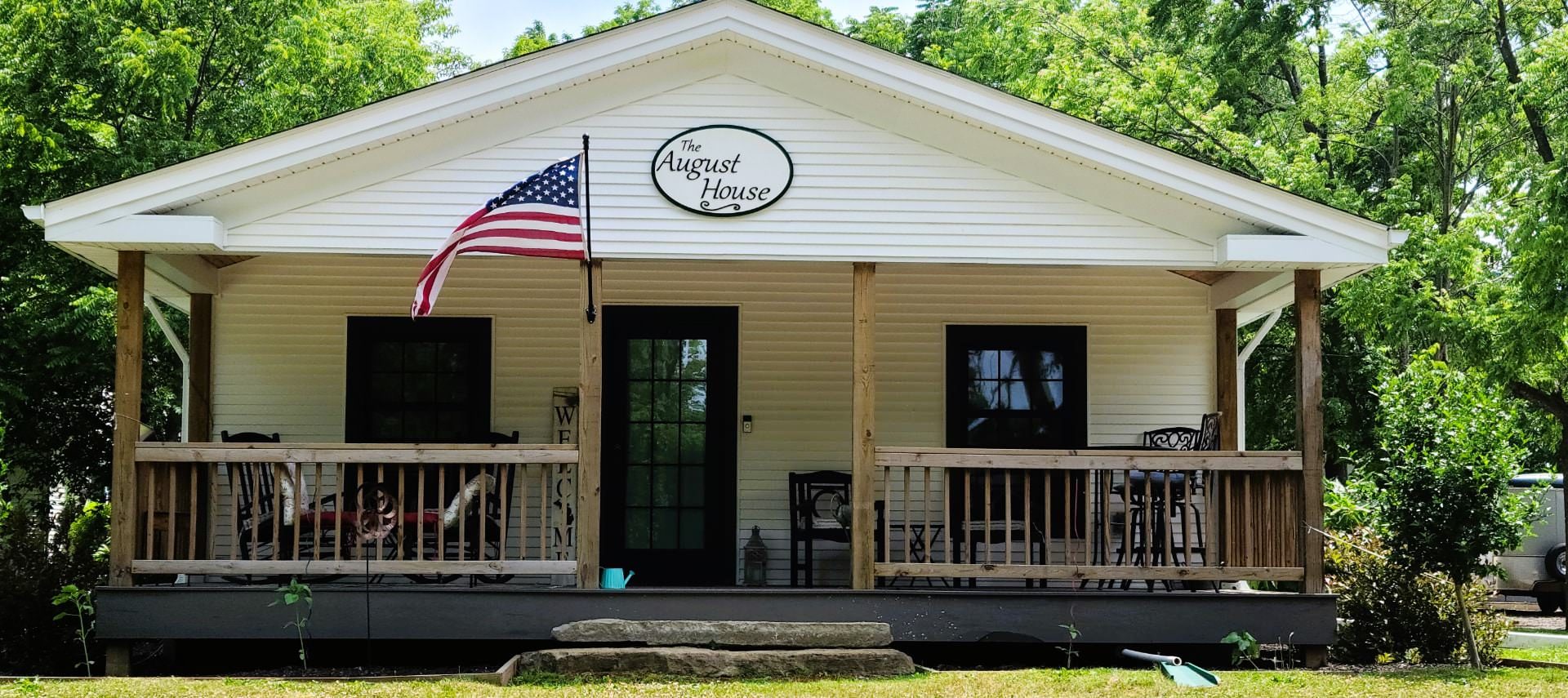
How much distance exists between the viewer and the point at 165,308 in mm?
14914

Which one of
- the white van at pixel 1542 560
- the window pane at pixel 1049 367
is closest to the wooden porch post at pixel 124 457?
the window pane at pixel 1049 367

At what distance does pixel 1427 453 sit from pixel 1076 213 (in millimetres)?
2449

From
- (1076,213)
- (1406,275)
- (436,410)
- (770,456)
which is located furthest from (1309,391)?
(1406,275)

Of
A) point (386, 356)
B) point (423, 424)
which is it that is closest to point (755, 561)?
point (423, 424)

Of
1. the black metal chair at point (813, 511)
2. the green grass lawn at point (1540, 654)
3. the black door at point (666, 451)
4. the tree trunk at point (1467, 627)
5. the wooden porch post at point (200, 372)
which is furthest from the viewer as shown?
the black door at point (666, 451)

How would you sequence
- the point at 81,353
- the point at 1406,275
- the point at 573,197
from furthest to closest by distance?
1. the point at 1406,275
2. the point at 81,353
3. the point at 573,197

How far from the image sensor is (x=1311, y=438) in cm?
845

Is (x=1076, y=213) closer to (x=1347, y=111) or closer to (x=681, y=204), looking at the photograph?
(x=681, y=204)

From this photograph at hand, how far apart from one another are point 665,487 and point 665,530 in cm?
31

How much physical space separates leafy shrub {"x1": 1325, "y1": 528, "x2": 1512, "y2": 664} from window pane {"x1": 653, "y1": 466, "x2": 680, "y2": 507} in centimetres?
449

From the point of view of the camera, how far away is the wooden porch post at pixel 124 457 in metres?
8.09

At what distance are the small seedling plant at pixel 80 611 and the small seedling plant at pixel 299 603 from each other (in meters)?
1.06

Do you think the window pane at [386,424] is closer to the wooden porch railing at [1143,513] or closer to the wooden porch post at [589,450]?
the wooden porch post at [589,450]

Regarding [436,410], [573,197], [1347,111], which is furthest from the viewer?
[1347,111]
